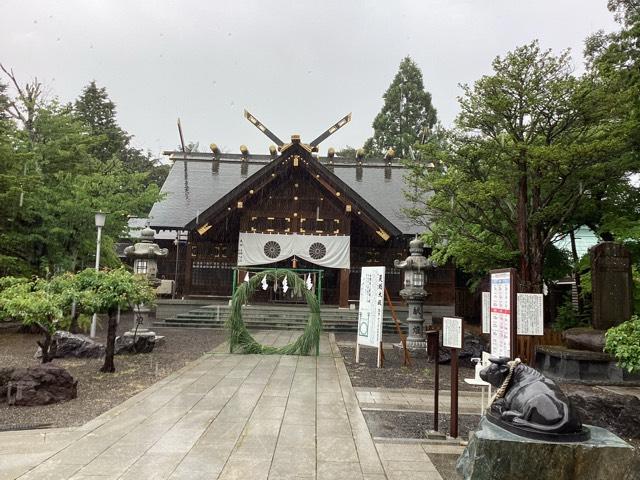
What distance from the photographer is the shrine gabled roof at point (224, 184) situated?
818 inches

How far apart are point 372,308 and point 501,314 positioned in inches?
210

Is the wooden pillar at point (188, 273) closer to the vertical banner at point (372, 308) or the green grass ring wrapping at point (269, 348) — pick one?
the green grass ring wrapping at point (269, 348)

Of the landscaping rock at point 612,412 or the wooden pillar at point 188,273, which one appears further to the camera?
the wooden pillar at point 188,273

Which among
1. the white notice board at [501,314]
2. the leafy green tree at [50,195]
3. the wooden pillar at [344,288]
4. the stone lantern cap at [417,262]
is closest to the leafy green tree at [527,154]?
the stone lantern cap at [417,262]

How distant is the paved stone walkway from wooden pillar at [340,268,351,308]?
11124 mm

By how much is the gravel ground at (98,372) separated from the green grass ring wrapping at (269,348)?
1.04 meters

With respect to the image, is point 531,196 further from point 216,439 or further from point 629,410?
point 216,439

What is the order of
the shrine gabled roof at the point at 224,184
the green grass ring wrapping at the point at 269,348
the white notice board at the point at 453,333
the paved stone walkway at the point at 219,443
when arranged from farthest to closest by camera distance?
the shrine gabled roof at the point at 224,184
the green grass ring wrapping at the point at 269,348
the white notice board at the point at 453,333
the paved stone walkway at the point at 219,443

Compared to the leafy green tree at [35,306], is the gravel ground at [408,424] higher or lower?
lower

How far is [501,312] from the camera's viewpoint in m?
4.86

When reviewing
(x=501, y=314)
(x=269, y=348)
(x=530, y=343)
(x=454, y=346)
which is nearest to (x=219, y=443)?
(x=454, y=346)

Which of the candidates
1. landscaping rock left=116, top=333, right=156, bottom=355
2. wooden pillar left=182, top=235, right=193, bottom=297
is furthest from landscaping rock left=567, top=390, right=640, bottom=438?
wooden pillar left=182, top=235, right=193, bottom=297

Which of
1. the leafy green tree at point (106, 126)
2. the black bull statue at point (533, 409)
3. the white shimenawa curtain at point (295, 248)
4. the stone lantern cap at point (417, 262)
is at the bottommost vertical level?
the black bull statue at point (533, 409)

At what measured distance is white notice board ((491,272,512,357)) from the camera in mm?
4672
